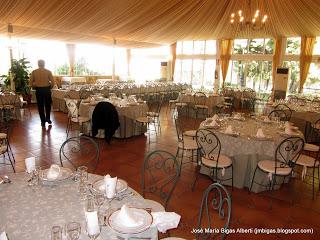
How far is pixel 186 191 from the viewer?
3.75m

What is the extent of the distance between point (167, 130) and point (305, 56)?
836cm

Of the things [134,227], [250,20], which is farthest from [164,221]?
[250,20]

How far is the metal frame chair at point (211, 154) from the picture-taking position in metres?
3.57

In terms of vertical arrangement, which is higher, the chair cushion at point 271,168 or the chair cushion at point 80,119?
the chair cushion at point 80,119

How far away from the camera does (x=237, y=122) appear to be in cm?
462

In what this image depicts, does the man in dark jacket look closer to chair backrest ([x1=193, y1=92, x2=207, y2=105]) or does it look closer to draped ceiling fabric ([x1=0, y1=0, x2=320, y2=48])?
draped ceiling fabric ([x1=0, y1=0, x2=320, y2=48])

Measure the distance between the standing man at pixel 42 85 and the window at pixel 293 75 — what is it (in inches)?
422

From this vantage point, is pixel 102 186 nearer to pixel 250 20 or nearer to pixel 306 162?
pixel 306 162

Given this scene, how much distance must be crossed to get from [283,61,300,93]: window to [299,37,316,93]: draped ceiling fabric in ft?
1.70

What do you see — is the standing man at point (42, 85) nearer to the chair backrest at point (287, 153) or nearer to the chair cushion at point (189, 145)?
the chair cushion at point (189, 145)

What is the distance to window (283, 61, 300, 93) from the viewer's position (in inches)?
499

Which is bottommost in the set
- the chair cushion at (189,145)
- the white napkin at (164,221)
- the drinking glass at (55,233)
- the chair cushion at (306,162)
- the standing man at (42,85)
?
the chair cushion at (306,162)

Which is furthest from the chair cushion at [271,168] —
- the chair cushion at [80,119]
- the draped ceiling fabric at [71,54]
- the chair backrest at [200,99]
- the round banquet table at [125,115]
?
the draped ceiling fabric at [71,54]

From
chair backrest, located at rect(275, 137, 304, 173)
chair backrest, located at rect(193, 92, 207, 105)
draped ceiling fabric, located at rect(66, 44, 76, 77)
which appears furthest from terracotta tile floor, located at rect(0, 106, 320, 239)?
draped ceiling fabric, located at rect(66, 44, 76, 77)
